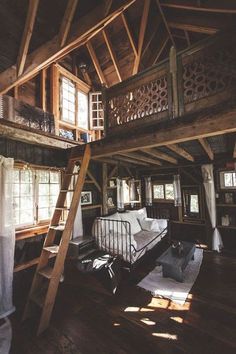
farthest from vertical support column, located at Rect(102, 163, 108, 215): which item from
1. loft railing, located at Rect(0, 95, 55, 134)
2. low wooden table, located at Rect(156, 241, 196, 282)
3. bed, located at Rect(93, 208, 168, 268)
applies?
low wooden table, located at Rect(156, 241, 196, 282)

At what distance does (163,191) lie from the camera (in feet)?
21.7

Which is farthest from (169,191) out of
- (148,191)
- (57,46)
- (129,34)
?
(57,46)

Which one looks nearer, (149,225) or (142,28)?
(142,28)

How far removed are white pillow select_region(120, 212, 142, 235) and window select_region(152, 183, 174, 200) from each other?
1.64 meters

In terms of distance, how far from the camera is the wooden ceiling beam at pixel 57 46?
115 inches

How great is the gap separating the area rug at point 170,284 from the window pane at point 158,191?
2.89 m

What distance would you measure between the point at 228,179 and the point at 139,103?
13.2 feet

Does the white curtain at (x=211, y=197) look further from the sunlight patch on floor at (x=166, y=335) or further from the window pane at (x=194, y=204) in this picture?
the sunlight patch on floor at (x=166, y=335)

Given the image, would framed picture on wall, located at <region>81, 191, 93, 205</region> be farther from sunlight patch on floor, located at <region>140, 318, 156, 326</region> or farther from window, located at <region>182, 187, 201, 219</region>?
window, located at <region>182, 187, 201, 219</region>

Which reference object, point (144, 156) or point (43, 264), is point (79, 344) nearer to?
point (43, 264)

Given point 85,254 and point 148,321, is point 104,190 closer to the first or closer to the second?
point 85,254

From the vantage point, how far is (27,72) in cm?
326

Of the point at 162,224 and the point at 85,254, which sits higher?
the point at 162,224

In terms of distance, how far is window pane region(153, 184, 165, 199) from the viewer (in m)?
6.65
